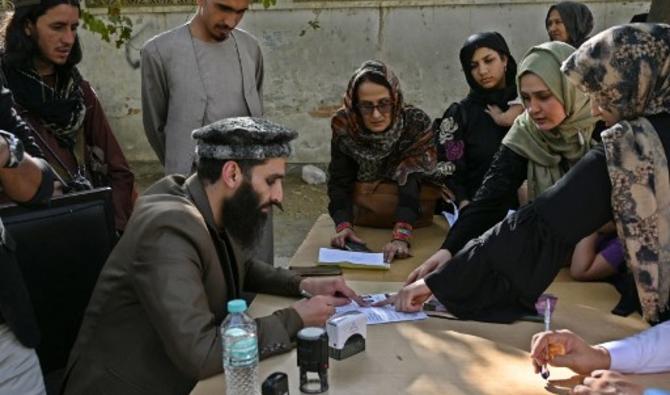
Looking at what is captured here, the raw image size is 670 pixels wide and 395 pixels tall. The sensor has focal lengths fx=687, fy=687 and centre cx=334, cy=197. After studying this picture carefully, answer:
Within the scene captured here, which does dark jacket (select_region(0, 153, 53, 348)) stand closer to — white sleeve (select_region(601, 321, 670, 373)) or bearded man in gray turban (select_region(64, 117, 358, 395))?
bearded man in gray turban (select_region(64, 117, 358, 395))

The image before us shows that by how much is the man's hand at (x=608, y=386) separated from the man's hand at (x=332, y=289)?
824 mm

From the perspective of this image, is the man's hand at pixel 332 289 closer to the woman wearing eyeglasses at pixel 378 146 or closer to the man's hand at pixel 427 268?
the man's hand at pixel 427 268

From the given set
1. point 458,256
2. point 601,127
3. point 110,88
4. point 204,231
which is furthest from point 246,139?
point 110,88

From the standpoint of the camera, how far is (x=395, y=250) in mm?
2934

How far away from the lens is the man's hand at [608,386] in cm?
165

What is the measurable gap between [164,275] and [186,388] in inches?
14.5

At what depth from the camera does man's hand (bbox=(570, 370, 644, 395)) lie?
1.65 meters

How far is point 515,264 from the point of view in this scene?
6.68 feet

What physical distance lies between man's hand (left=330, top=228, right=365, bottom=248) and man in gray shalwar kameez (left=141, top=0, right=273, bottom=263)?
0.78m

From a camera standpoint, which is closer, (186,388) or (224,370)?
(224,370)

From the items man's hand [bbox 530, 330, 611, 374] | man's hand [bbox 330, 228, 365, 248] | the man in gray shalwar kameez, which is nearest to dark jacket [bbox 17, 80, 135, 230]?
the man in gray shalwar kameez

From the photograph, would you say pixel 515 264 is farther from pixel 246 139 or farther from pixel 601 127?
pixel 601 127

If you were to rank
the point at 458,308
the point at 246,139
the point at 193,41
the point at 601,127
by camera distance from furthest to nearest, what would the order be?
1. the point at 193,41
2. the point at 601,127
3. the point at 458,308
4. the point at 246,139

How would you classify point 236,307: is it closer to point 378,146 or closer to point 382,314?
point 382,314
